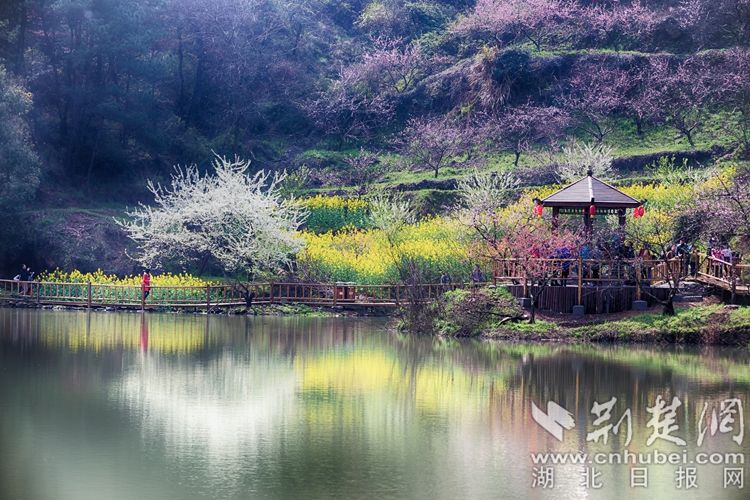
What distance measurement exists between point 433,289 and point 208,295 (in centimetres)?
700

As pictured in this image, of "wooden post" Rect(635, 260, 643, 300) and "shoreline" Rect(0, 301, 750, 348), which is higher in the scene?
"wooden post" Rect(635, 260, 643, 300)

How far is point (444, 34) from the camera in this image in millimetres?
58000

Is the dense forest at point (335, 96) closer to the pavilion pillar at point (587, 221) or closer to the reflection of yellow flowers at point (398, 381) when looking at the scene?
the pavilion pillar at point (587, 221)

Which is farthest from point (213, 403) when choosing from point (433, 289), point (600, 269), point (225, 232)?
point (225, 232)

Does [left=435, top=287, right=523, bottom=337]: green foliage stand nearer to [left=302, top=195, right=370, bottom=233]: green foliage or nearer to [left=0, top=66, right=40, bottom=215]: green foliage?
[left=302, top=195, right=370, bottom=233]: green foliage

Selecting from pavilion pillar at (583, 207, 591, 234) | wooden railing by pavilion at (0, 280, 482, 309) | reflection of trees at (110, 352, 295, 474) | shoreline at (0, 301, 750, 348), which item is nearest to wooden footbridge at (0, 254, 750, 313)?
wooden railing by pavilion at (0, 280, 482, 309)

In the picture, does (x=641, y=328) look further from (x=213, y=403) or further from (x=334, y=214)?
(x=334, y=214)

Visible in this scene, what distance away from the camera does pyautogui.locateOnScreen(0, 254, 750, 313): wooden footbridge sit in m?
28.8

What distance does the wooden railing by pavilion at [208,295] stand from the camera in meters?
35.0

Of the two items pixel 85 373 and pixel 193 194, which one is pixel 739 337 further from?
pixel 193 194

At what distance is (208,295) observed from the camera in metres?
35.2

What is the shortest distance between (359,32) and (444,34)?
5.43m

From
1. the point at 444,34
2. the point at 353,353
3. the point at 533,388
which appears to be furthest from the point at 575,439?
the point at 444,34

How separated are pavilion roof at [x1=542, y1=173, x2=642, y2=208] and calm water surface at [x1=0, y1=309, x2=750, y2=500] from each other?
15.3ft
